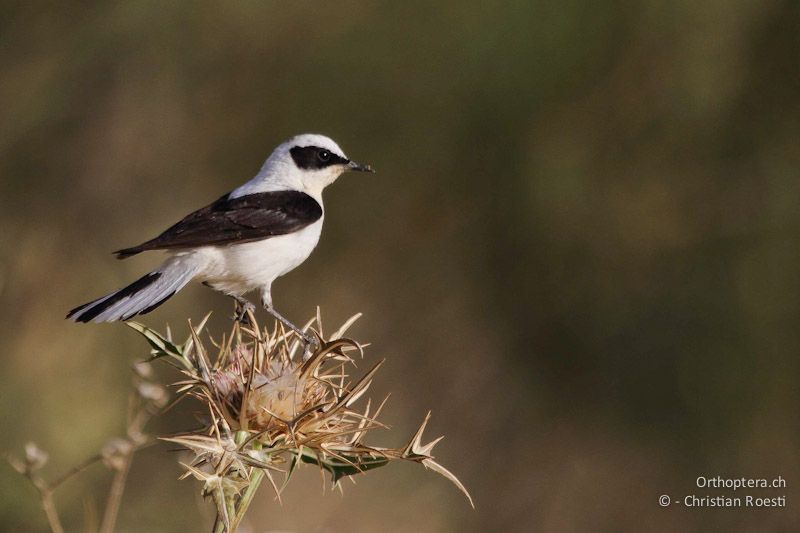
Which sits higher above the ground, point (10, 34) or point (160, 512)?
point (10, 34)

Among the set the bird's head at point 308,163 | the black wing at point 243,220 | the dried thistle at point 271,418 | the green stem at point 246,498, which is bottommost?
the green stem at point 246,498

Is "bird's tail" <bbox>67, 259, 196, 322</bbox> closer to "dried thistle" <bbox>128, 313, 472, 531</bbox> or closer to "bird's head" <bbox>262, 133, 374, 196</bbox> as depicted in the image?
"dried thistle" <bbox>128, 313, 472, 531</bbox>

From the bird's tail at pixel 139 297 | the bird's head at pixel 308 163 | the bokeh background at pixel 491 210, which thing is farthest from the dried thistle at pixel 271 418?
the bokeh background at pixel 491 210

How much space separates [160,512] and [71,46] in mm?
3535

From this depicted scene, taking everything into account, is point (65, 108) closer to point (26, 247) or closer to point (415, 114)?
point (26, 247)

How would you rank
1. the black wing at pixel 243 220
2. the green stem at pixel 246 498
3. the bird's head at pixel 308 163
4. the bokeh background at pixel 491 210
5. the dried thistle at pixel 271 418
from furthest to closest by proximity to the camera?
1. the bokeh background at pixel 491 210
2. the bird's head at pixel 308 163
3. the black wing at pixel 243 220
4. the dried thistle at pixel 271 418
5. the green stem at pixel 246 498

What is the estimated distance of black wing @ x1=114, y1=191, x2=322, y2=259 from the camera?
3.73m

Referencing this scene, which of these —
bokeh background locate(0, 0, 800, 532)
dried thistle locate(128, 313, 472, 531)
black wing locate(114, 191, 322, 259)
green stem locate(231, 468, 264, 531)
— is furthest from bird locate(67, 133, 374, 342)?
bokeh background locate(0, 0, 800, 532)

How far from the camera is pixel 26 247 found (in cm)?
599

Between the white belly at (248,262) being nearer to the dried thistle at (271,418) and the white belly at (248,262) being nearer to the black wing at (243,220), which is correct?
the black wing at (243,220)

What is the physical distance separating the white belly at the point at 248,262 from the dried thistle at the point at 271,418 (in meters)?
1.06

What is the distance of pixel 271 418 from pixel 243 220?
4.92 ft

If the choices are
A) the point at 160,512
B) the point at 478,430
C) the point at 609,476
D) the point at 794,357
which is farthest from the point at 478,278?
the point at 160,512

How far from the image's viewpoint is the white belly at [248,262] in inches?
153
